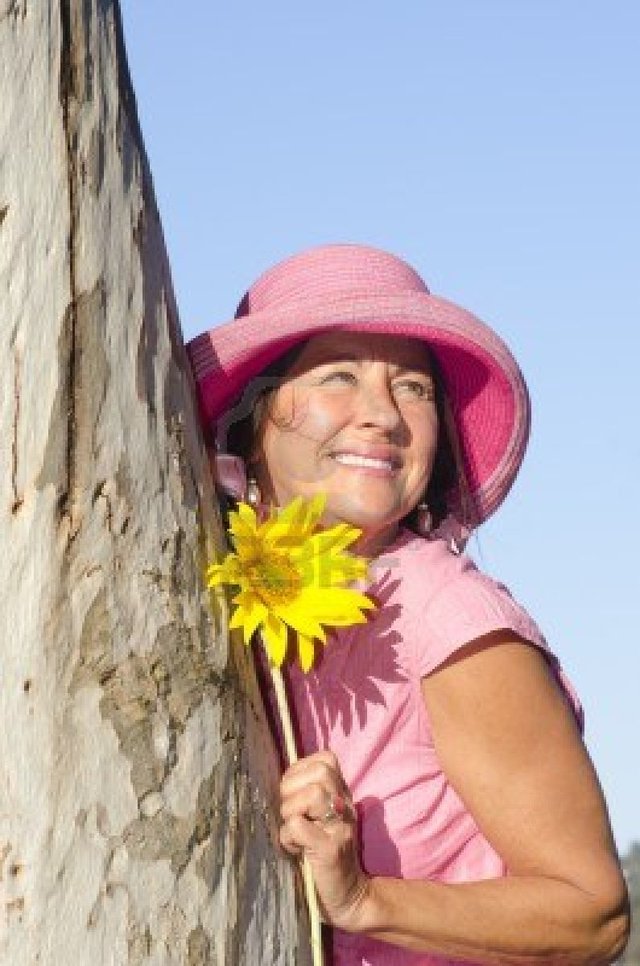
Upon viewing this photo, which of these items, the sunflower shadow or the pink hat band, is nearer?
the sunflower shadow

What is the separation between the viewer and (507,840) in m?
2.92

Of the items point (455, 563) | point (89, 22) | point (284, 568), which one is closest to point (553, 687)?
point (455, 563)

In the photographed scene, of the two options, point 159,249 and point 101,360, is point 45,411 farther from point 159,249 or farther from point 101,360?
point 159,249

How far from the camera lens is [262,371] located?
130 inches

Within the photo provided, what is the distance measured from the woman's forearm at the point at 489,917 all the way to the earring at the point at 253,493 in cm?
70

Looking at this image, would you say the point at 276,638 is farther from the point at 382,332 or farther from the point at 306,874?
the point at 382,332

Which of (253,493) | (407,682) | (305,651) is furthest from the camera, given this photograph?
(253,493)

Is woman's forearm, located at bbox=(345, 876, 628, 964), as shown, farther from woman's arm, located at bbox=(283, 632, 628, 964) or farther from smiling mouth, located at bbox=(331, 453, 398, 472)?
smiling mouth, located at bbox=(331, 453, 398, 472)

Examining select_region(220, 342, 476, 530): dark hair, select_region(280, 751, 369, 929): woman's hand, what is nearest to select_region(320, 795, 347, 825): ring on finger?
select_region(280, 751, 369, 929): woman's hand

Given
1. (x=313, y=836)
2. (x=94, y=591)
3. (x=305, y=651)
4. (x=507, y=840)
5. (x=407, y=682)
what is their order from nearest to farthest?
(x=94, y=591), (x=313, y=836), (x=305, y=651), (x=507, y=840), (x=407, y=682)

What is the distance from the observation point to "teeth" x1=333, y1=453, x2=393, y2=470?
124 inches

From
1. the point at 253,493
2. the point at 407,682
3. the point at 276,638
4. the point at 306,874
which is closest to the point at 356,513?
the point at 253,493

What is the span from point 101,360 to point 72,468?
0.16 m

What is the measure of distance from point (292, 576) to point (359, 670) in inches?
13.3
